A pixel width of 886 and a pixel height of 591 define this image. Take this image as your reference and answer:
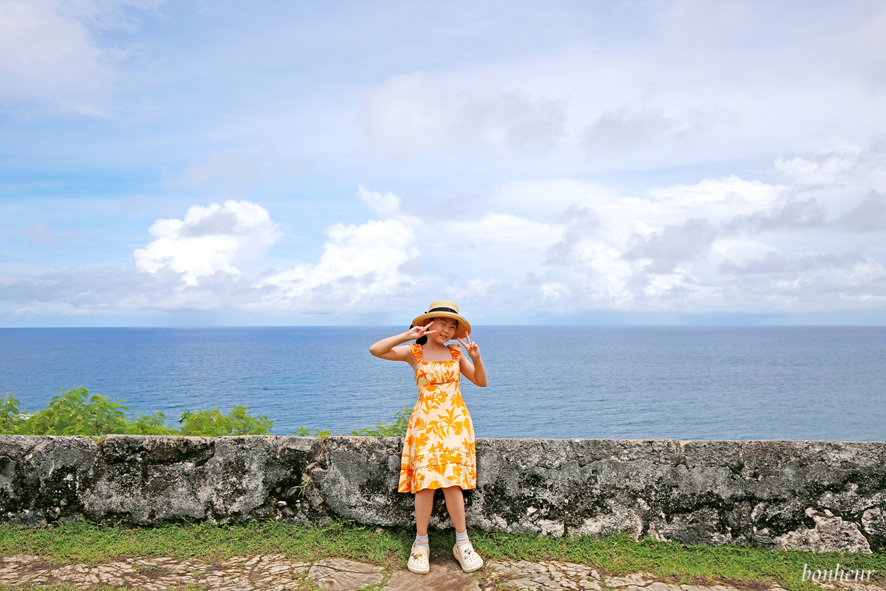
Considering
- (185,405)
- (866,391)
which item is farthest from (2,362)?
(866,391)

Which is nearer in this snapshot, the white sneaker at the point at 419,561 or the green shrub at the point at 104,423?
the white sneaker at the point at 419,561

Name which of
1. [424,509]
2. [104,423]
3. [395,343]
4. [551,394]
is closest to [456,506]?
[424,509]

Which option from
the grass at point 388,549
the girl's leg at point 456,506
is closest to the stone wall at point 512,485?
the grass at point 388,549

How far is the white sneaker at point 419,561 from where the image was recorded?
381 cm

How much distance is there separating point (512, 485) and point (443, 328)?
1.34m

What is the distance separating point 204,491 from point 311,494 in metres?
0.85

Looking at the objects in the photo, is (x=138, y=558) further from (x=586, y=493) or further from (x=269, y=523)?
(x=586, y=493)

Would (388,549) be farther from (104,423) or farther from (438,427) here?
(104,423)

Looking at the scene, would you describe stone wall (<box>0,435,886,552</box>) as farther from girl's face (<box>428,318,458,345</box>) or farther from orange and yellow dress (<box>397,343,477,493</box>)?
girl's face (<box>428,318,458,345</box>)

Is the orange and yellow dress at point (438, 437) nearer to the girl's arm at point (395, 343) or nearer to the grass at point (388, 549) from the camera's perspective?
the girl's arm at point (395, 343)

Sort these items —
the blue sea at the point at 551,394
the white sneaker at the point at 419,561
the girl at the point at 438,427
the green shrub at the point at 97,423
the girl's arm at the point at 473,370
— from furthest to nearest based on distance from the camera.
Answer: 1. the blue sea at the point at 551,394
2. the green shrub at the point at 97,423
3. the girl's arm at the point at 473,370
4. the girl at the point at 438,427
5. the white sneaker at the point at 419,561

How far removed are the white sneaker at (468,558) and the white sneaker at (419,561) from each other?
22 cm

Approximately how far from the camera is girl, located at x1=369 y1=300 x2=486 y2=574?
3945mm

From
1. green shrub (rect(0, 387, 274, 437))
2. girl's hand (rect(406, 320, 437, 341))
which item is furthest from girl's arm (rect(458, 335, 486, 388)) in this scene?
green shrub (rect(0, 387, 274, 437))
